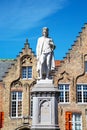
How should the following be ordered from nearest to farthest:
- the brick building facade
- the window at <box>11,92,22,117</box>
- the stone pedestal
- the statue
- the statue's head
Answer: the stone pedestal, the statue, the statue's head, the brick building facade, the window at <box>11,92,22,117</box>

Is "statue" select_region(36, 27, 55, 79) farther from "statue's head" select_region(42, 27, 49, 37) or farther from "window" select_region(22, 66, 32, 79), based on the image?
"window" select_region(22, 66, 32, 79)

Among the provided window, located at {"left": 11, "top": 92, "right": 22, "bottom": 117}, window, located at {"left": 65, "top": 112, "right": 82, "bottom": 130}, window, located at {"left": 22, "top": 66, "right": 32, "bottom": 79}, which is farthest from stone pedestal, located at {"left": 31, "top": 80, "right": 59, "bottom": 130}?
window, located at {"left": 22, "top": 66, "right": 32, "bottom": 79}

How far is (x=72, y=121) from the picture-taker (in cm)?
3619

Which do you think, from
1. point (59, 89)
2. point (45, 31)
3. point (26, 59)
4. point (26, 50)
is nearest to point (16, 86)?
point (26, 59)

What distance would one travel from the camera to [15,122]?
36594 millimetres

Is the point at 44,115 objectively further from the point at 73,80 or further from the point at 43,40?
the point at 73,80

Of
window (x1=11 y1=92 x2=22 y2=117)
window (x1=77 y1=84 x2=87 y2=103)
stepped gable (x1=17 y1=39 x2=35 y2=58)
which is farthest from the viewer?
stepped gable (x1=17 y1=39 x2=35 y2=58)

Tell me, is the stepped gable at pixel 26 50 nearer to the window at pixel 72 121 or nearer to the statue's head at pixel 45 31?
the window at pixel 72 121

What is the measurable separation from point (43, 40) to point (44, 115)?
346 centimetres

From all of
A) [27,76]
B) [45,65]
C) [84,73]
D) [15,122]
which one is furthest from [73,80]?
[45,65]

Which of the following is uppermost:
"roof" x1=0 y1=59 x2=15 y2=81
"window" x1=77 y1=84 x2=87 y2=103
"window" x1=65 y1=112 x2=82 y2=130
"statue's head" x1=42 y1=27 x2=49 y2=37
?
"roof" x1=0 y1=59 x2=15 y2=81

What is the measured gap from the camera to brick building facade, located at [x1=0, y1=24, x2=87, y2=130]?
36.3 metres

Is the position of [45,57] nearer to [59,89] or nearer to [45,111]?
[45,111]

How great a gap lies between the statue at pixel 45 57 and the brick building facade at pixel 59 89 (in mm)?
18406
